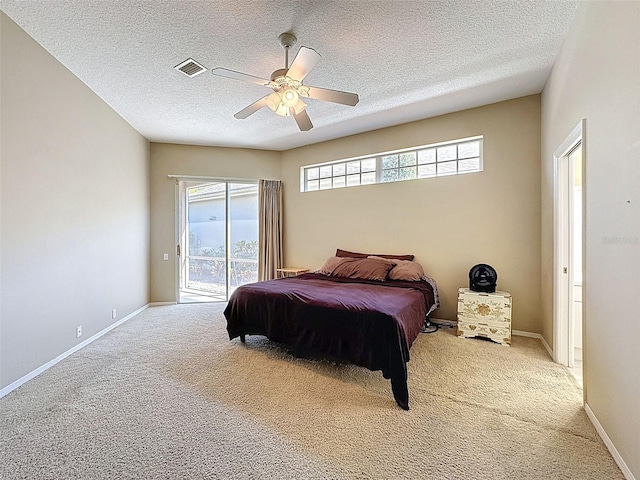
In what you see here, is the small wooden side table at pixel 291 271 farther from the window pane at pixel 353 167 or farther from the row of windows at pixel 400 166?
the window pane at pixel 353 167

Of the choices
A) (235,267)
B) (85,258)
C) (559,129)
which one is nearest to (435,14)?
(559,129)

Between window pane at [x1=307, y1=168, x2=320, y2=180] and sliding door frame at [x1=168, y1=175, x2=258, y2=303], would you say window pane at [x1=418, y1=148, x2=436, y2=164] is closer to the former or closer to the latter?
window pane at [x1=307, y1=168, x2=320, y2=180]

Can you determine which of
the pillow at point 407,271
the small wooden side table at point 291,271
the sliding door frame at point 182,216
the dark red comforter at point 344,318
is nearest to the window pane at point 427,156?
the pillow at point 407,271

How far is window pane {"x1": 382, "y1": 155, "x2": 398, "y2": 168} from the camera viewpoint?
459 centimetres

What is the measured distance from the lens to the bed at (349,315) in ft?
7.47

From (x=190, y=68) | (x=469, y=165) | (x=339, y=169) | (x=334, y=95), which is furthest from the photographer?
(x=339, y=169)

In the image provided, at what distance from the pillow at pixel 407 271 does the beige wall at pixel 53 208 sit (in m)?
3.68

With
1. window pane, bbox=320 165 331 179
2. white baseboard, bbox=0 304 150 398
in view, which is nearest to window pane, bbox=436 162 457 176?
window pane, bbox=320 165 331 179

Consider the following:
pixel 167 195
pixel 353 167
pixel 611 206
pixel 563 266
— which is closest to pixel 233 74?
pixel 611 206

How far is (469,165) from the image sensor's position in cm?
398

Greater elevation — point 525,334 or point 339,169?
point 339,169

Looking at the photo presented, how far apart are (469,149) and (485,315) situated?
2.21 meters

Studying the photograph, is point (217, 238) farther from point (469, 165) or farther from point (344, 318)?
point (469, 165)

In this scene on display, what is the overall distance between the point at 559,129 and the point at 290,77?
2.51 m
